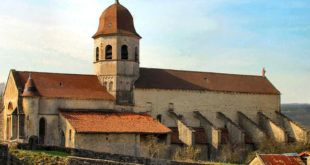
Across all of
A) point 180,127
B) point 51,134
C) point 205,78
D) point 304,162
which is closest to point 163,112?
point 180,127

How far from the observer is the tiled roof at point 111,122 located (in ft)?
121

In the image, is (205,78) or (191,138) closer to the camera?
(191,138)

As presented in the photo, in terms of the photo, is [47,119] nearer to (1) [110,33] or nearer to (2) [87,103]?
(2) [87,103]

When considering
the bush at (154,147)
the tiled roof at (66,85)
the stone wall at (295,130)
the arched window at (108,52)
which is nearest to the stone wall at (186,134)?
the bush at (154,147)

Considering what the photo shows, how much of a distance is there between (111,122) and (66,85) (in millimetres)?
5944

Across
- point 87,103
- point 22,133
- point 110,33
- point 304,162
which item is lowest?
point 304,162

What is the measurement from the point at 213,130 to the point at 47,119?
51.2ft

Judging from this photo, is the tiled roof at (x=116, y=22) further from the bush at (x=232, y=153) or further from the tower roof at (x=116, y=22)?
the bush at (x=232, y=153)

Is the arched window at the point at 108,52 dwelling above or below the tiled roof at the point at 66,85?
above

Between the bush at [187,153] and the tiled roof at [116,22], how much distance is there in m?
12.0

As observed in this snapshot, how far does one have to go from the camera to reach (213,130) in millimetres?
43688

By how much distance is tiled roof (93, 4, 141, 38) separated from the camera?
43.5m

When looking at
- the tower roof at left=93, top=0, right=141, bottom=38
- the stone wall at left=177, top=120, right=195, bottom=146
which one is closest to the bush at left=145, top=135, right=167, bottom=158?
the stone wall at left=177, top=120, right=195, bottom=146

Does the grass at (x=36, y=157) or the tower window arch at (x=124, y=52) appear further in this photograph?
the tower window arch at (x=124, y=52)
